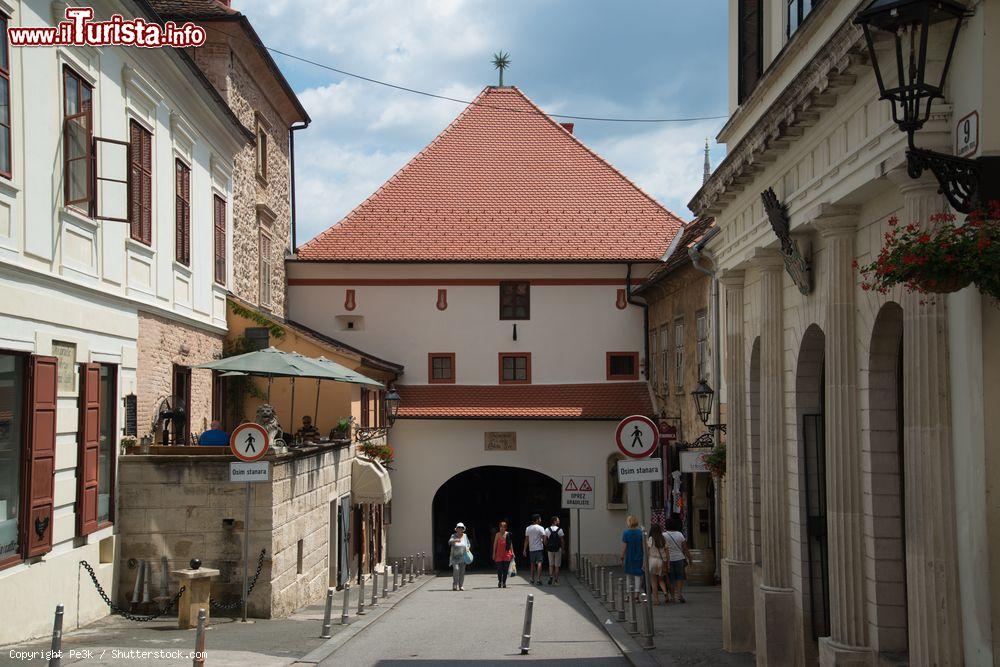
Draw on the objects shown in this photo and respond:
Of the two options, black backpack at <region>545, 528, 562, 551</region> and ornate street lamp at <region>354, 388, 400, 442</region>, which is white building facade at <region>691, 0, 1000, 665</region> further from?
ornate street lamp at <region>354, 388, 400, 442</region>

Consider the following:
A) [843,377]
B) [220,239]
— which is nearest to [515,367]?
[220,239]

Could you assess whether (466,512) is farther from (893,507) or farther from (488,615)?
(893,507)

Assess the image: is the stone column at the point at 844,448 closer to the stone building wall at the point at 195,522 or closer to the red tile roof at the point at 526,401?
the stone building wall at the point at 195,522

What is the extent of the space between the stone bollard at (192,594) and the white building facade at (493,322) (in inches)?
741

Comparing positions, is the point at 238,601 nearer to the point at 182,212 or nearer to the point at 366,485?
the point at 182,212

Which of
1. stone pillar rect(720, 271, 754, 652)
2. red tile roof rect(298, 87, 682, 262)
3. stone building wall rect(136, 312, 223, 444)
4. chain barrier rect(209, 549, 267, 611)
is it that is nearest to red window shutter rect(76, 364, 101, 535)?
chain barrier rect(209, 549, 267, 611)

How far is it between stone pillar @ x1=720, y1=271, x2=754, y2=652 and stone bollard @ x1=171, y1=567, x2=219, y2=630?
22.4 feet

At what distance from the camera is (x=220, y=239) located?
81.9 ft

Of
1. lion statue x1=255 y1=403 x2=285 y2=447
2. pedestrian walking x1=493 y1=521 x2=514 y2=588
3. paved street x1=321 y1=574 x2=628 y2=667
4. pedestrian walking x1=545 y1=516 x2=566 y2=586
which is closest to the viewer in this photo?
paved street x1=321 y1=574 x2=628 y2=667

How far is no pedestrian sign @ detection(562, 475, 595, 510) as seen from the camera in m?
25.6

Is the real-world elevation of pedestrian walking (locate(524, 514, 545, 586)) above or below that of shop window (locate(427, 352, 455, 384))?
below

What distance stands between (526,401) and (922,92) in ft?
93.8

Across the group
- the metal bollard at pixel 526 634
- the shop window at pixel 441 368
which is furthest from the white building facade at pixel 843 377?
the shop window at pixel 441 368

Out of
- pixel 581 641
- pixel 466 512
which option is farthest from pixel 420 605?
pixel 466 512
